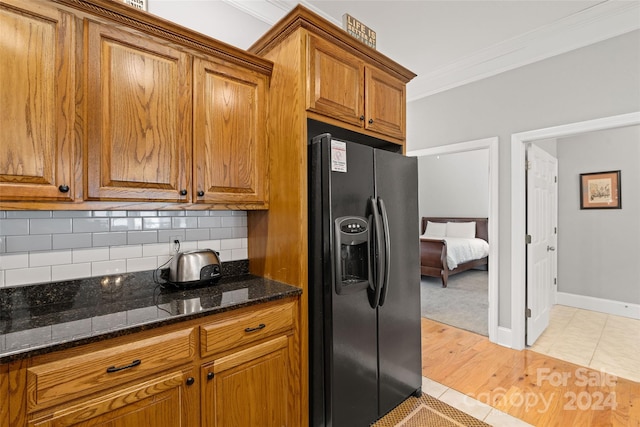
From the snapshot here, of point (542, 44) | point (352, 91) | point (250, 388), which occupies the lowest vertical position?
point (250, 388)

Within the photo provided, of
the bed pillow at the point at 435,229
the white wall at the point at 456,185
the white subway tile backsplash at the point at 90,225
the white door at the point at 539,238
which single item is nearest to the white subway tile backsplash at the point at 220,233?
the white subway tile backsplash at the point at 90,225

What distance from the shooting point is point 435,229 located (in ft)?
23.3

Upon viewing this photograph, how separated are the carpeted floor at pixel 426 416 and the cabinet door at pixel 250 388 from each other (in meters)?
0.72

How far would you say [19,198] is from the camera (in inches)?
45.3

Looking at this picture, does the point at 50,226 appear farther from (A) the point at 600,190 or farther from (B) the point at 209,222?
(A) the point at 600,190

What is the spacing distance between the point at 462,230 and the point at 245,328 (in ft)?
20.5

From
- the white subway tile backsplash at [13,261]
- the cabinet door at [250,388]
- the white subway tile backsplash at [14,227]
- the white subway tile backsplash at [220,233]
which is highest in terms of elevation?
the white subway tile backsplash at [14,227]

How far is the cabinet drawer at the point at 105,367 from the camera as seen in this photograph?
0.97 meters

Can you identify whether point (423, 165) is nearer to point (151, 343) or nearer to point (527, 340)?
point (527, 340)

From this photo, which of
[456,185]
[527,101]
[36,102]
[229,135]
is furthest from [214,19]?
[456,185]

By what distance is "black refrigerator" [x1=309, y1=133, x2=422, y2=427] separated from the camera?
1623 millimetres

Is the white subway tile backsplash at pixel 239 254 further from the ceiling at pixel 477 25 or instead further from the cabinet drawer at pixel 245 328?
the ceiling at pixel 477 25

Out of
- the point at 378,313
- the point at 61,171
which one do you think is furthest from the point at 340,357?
the point at 61,171

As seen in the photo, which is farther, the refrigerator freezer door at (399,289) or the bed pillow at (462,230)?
the bed pillow at (462,230)
